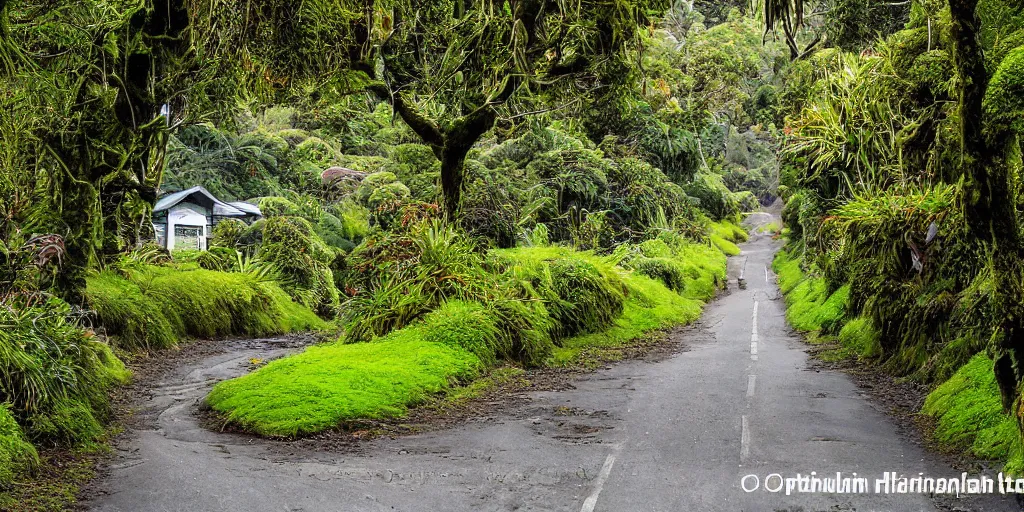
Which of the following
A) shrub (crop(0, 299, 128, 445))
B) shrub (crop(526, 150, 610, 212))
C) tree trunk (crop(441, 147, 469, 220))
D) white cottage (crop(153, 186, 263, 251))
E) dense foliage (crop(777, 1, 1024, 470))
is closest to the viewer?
dense foliage (crop(777, 1, 1024, 470))

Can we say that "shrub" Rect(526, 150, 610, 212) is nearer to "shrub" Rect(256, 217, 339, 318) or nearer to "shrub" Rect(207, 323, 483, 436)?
"shrub" Rect(256, 217, 339, 318)

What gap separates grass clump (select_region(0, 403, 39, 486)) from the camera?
6.62m

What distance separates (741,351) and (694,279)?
40.6 ft

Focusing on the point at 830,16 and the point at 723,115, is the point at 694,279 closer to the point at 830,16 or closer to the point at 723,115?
the point at 830,16

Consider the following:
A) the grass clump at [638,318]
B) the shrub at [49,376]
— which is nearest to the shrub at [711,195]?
the grass clump at [638,318]

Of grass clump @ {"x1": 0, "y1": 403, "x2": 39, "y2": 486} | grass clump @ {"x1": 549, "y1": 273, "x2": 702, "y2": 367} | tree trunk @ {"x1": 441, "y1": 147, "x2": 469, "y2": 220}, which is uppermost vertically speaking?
tree trunk @ {"x1": 441, "y1": 147, "x2": 469, "y2": 220}

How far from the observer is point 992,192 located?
6766mm

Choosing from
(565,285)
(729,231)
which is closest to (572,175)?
(565,285)

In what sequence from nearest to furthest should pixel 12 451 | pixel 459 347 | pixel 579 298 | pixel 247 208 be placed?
pixel 12 451 < pixel 459 347 < pixel 579 298 < pixel 247 208

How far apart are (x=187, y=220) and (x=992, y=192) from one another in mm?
25179

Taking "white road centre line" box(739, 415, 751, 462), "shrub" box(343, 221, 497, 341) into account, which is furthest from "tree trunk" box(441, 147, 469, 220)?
"white road centre line" box(739, 415, 751, 462)

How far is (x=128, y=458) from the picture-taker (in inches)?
308

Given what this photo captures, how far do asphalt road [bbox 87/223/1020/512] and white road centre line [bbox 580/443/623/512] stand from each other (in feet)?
0.06

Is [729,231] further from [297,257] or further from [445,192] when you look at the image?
[445,192]
